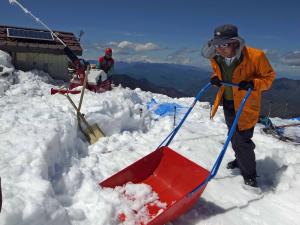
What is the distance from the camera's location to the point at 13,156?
12.2 feet

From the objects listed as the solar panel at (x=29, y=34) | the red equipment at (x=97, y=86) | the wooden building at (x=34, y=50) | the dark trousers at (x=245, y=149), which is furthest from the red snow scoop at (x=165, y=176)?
the solar panel at (x=29, y=34)

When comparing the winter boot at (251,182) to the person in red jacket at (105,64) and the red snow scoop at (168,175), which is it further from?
the person in red jacket at (105,64)

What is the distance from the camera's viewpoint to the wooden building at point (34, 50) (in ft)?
40.9

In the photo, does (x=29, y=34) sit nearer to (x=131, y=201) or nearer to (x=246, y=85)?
(x=131, y=201)

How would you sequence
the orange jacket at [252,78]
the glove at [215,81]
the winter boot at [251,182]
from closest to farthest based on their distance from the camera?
the orange jacket at [252,78]
the glove at [215,81]
the winter boot at [251,182]

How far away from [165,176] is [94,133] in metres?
1.94

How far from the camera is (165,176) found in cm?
434

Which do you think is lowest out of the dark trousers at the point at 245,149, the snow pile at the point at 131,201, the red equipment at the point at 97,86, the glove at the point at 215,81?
the snow pile at the point at 131,201

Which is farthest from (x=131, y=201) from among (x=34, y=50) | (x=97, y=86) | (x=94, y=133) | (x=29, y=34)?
(x=29, y=34)

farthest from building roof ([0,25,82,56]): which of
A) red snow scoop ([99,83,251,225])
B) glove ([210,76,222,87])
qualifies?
glove ([210,76,222,87])

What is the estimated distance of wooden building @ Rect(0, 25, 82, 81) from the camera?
40.9 feet

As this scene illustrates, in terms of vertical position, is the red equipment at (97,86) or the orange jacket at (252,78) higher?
the orange jacket at (252,78)

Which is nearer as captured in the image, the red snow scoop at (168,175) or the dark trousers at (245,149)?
the red snow scoop at (168,175)

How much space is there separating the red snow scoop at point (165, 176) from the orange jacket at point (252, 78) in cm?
89
